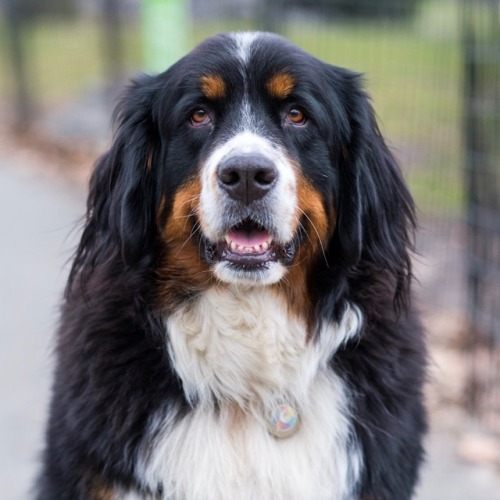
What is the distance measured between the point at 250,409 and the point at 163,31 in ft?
15.8

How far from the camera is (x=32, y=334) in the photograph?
19.8ft

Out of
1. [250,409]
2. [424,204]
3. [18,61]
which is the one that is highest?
[250,409]

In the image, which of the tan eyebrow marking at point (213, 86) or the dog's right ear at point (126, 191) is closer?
the tan eyebrow marking at point (213, 86)

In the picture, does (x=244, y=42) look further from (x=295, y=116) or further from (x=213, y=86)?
(x=295, y=116)

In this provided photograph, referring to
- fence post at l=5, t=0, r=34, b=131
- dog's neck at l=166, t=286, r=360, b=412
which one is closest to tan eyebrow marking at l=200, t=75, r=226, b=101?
dog's neck at l=166, t=286, r=360, b=412

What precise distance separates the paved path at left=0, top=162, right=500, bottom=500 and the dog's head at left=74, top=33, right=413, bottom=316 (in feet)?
1.75

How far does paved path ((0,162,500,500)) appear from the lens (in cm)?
437

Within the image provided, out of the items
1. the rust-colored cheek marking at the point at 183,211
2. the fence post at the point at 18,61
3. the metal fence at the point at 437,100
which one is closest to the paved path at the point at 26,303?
the rust-colored cheek marking at the point at 183,211

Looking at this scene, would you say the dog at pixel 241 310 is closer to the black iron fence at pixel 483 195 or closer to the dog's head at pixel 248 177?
the dog's head at pixel 248 177

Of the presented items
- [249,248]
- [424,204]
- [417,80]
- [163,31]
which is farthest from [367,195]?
[163,31]

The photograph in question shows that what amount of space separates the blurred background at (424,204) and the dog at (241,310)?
0.46m

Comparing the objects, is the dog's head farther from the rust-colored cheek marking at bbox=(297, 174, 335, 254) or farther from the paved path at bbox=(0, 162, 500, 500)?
the paved path at bbox=(0, 162, 500, 500)

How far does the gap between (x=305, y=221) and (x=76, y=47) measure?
358 inches

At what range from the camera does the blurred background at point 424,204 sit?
15.4 feet
